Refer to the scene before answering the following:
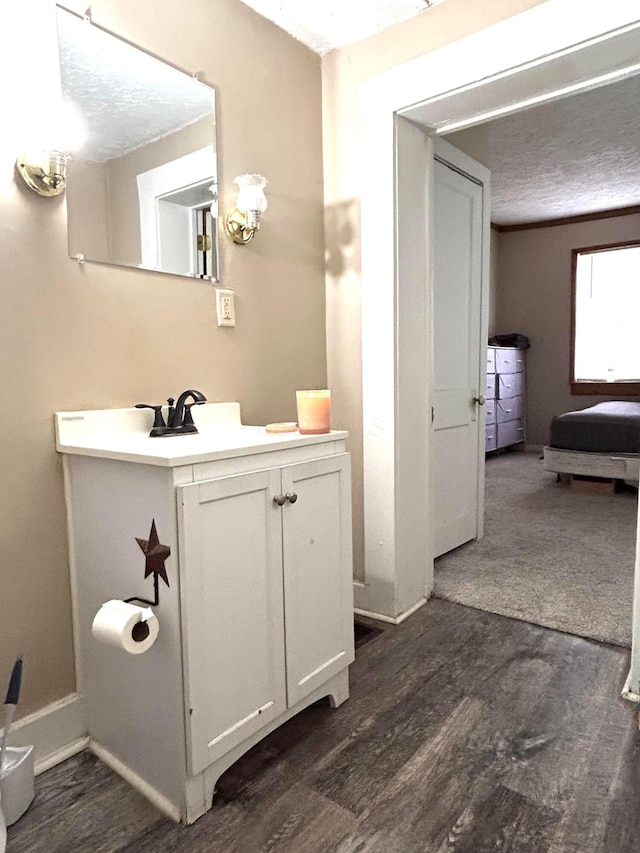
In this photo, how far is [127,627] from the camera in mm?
1173

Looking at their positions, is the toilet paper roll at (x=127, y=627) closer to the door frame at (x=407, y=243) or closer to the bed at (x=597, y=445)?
the door frame at (x=407, y=243)

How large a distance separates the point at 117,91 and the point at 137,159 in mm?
181

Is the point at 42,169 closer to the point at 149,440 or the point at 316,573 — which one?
the point at 149,440

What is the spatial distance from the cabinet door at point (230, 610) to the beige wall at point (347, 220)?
92 centimetres

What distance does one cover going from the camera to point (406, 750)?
4.85 feet

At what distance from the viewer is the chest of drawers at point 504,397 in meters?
5.76

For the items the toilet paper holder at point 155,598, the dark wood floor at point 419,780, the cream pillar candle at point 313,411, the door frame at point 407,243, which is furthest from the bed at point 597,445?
the toilet paper holder at point 155,598

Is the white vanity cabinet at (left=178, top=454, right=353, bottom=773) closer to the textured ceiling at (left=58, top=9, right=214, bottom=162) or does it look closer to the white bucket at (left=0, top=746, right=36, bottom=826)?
the white bucket at (left=0, top=746, right=36, bottom=826)

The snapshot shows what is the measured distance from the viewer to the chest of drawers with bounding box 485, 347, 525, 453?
5759 millimetres

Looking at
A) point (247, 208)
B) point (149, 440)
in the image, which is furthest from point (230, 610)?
point (247, 208)

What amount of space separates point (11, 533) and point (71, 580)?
0.22 m

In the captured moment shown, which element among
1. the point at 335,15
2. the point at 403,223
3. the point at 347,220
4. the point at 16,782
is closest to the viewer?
the point at 16,782

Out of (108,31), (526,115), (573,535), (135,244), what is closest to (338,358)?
(135,244)

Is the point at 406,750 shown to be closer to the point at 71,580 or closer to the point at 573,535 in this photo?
the point at 71,580
